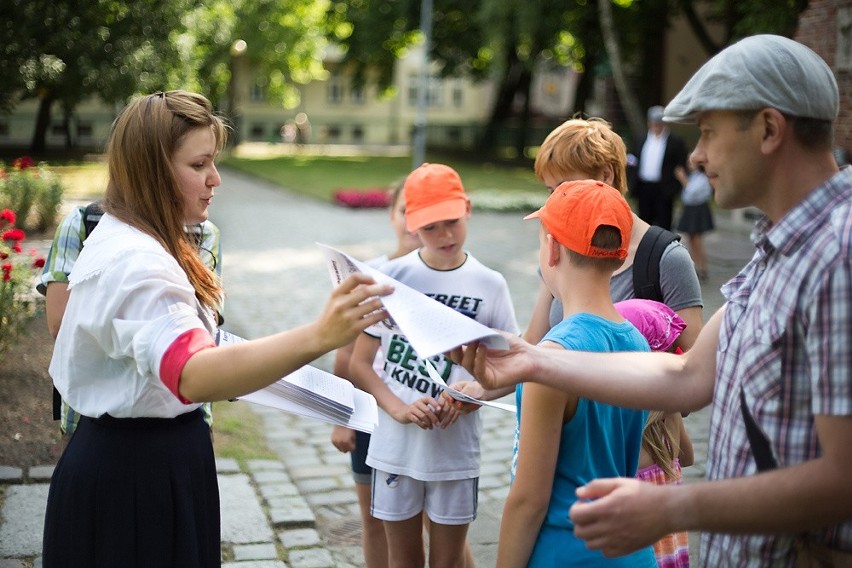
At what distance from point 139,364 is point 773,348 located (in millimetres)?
1424

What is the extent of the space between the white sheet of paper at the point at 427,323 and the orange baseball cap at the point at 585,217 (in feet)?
1.65

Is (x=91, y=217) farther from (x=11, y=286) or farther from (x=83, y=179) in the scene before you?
(x=83, y=179)

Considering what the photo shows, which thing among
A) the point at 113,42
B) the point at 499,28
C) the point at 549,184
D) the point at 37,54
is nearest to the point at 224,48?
the point at 499,28

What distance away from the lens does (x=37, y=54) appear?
16297 millimetres

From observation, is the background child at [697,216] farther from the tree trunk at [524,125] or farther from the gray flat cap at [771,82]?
the tree trunk at [524,125]

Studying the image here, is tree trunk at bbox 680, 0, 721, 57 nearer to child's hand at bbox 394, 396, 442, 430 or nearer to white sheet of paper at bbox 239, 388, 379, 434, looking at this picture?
child's hand at bbox 394, 396, 442, 430

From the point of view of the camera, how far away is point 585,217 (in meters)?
2.46

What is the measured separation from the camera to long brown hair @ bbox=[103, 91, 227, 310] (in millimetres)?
2438

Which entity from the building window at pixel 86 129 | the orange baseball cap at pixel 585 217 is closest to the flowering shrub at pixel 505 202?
the orange baseball cap at pixel 585 217

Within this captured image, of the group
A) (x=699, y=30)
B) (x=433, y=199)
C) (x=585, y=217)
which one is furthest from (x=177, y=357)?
(x=699, y=30)

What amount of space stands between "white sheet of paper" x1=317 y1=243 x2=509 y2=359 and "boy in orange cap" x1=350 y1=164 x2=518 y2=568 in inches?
55.1

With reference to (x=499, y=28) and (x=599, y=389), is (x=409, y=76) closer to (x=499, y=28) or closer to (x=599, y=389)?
(x=499, y=28)

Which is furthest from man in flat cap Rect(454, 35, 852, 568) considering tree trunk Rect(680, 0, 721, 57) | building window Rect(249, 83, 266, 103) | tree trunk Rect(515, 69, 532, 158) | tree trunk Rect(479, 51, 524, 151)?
building window Rect(249, 83, 266, 103)

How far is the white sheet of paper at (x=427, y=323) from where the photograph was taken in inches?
78.5
